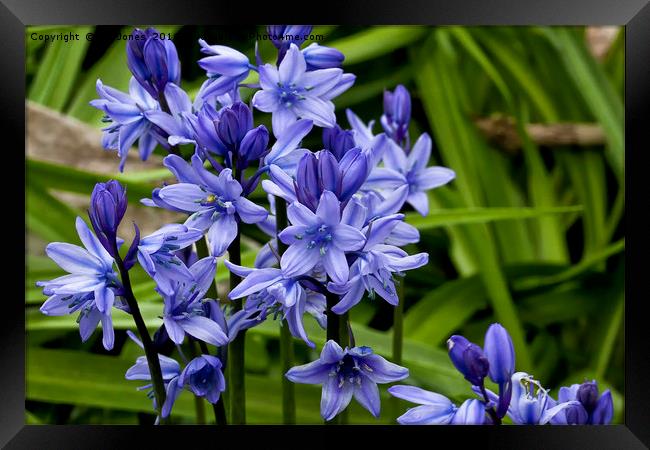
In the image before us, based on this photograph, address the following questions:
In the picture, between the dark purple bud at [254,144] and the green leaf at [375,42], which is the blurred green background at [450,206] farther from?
the dark purple bud at [254,144]

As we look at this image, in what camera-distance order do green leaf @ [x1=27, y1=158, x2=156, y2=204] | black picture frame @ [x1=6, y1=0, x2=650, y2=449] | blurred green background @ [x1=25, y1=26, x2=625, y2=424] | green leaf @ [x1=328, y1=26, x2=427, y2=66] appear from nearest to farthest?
black picture frame @ [x1=6, y1=0, x2=650, y2=449], blurred green background @ [x1=25, y1=26, x2=625, y2=424], green leaf @ [x1=27, y1=158, x2=156, y2=204], green leaf @ [x1=328, y1=26, x2=427, y2=66]

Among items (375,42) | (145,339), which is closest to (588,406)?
(145,339)

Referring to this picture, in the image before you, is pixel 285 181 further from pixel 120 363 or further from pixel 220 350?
pixel 120 363

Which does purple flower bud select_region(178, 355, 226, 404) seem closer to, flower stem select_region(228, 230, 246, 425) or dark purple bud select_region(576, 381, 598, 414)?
flower stem select_region(228, 230, 246, 425)

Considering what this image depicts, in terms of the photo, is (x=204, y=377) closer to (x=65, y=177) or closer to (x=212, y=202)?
(x=212, y=202)

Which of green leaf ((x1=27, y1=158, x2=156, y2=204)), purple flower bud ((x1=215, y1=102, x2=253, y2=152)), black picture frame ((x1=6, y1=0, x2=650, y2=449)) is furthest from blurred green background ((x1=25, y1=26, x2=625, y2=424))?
purple flower bud ((x1=215, y1=102, x2=253, y2=152))
